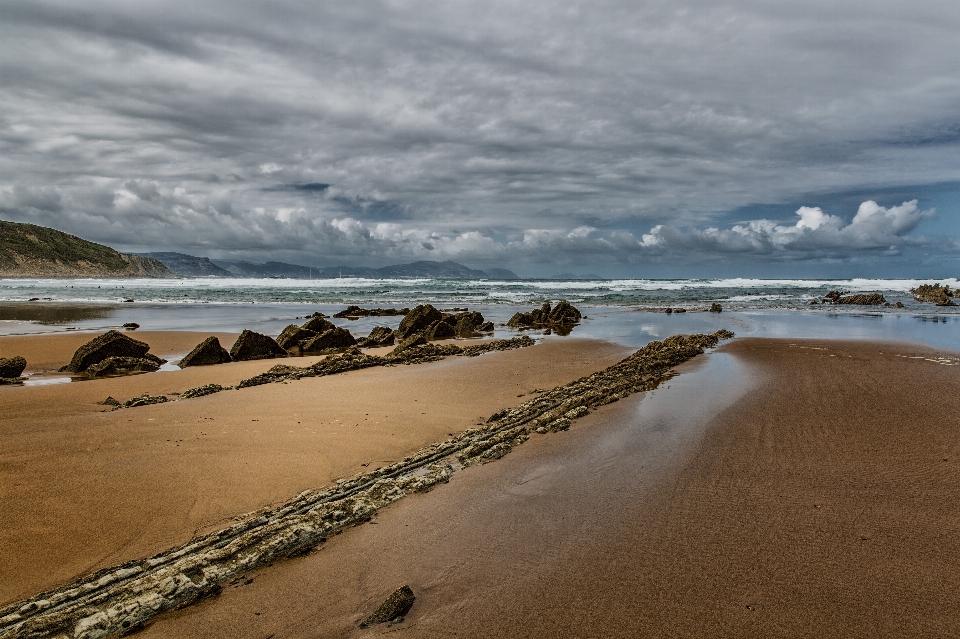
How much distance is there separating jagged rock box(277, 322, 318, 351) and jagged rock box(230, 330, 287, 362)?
118 centimetres

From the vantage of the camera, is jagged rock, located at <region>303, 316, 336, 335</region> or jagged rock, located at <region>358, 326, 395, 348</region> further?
jagged rock, located at <region>303, 316, 336, 335</region>

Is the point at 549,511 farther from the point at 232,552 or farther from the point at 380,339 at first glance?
the point at 380,339

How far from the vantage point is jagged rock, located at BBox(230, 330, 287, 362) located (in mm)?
13633

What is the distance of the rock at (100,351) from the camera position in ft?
38.5

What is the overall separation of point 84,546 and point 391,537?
7.48 feet

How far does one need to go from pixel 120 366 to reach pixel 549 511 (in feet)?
36.4

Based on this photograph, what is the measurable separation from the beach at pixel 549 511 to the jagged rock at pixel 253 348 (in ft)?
16.7

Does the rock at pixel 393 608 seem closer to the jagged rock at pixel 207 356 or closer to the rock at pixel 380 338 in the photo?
the jagged rock at pixel 207 356

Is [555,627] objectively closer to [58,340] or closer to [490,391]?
[490,391]

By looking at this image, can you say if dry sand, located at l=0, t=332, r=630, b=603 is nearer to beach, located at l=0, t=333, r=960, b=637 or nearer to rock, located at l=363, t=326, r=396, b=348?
beach, located at l=0, t=333, r=960, b=637

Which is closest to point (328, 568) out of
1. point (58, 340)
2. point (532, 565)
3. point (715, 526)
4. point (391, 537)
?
point (391, 537)

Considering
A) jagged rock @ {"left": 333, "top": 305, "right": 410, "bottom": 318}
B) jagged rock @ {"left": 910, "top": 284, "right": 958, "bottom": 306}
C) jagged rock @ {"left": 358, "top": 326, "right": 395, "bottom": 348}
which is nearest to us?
jagged rock @ {"left": 358, "top": 326, "right": 395, "bottom": 348}

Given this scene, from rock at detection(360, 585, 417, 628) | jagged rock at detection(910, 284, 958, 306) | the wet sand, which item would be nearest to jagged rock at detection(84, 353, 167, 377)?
the wet sand

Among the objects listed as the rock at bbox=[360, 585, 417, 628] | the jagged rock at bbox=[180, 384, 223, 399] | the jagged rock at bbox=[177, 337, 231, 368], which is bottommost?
the rock at bbox=[360, 585, 417, 628]
